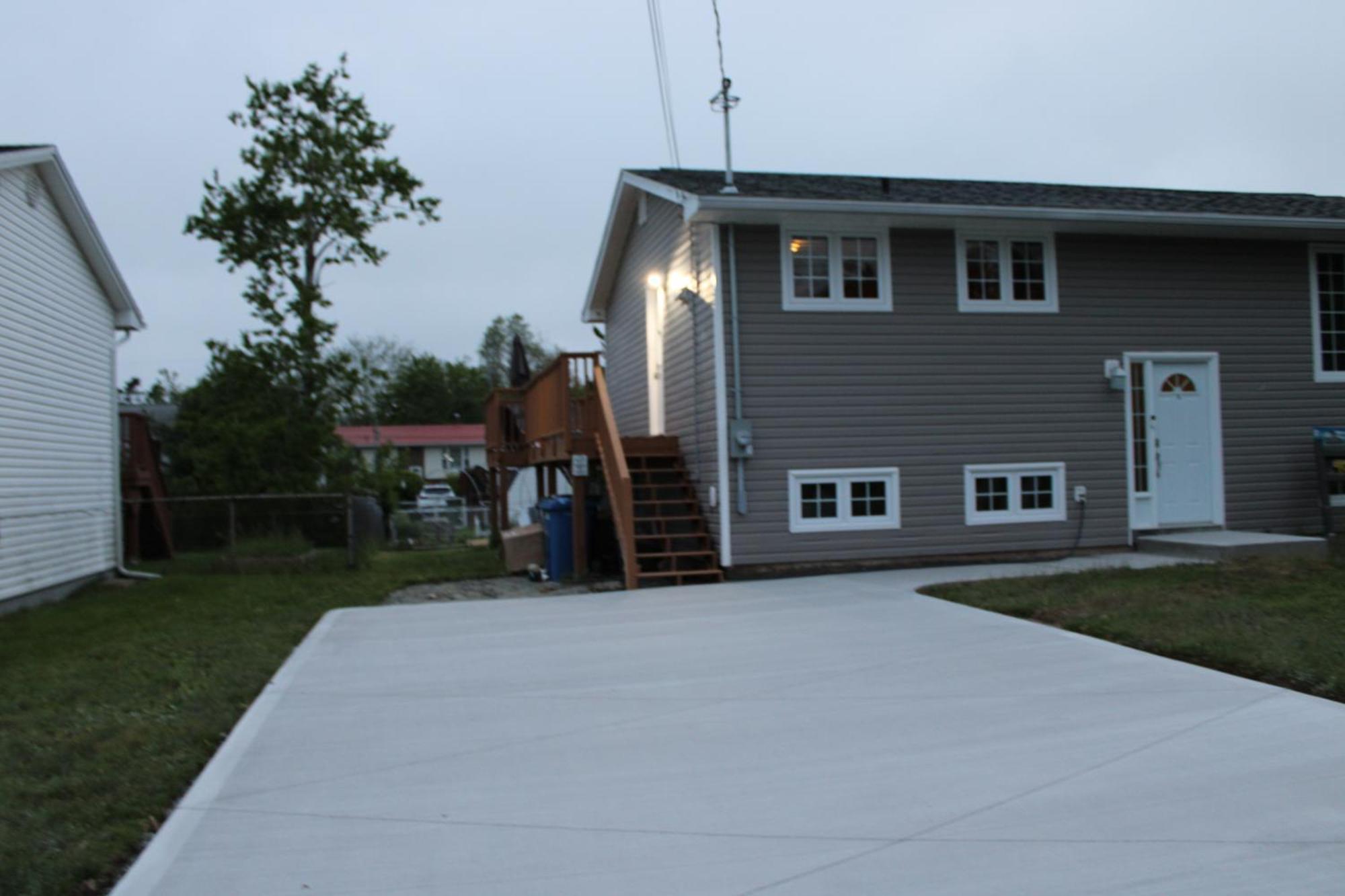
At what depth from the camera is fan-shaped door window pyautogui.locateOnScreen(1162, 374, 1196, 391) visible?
12719 mm

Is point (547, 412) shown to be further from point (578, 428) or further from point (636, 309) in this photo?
point (636, 309)

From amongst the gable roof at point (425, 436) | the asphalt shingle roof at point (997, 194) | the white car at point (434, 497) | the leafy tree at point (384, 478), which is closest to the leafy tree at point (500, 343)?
the gable roof at point (425, 436)

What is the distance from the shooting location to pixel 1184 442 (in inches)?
501

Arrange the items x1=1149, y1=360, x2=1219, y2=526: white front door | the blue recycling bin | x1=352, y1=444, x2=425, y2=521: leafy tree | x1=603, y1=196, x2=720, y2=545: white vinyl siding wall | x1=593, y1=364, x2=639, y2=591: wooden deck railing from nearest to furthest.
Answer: x1=593, y1=364, x2=639, y2=591: wooden deck railing, x1=603, y1=196, x2=720, y2=545: white vinyl siding wall, x1=1149, y1=360, x2=1219, y2=526: white front door, the blue recycling bin, x1=352, y1=444, x2=425, y2=521: leafy tree

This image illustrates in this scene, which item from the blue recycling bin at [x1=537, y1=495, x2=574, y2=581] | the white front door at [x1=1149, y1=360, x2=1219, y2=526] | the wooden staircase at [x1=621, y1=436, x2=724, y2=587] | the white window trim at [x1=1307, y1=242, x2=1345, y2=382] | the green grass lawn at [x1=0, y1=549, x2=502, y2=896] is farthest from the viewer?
the white window trim at [x1=1307, y1=242, x2=1345, y2=382]

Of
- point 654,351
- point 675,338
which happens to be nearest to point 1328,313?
point 675,338

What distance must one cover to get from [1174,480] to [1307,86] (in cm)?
1424

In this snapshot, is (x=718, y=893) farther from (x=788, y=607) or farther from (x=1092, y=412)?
(x=1092, y=412)

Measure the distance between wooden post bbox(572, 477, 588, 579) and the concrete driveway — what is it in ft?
16.0

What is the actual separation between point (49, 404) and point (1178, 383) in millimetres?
13926

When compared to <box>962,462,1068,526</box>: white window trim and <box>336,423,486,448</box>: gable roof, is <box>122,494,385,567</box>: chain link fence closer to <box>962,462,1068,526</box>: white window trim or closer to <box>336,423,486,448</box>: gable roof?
<box>962,462,1068,526</box>: white window trim

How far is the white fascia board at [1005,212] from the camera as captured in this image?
10.9 metres

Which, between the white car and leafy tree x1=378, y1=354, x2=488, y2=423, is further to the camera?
leafy tree x1=378, y1=354, x2=488, y2=423

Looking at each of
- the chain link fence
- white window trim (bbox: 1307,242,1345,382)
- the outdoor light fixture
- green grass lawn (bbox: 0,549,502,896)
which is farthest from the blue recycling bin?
white window trim (bbox: 1307,242,1345,382)
